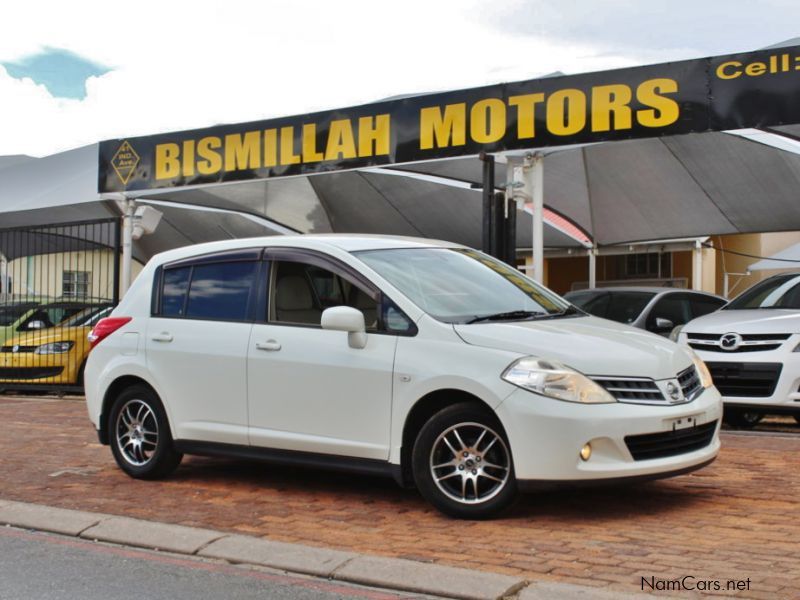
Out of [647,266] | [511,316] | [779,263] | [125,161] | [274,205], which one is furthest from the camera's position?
[647,266]

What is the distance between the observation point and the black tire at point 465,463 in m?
5.85

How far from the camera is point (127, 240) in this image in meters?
16.2

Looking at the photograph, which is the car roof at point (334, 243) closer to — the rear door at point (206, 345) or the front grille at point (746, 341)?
the rear door at point (206, 345)

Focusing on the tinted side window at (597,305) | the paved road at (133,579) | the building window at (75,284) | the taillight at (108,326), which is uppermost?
the building window at (75,284)

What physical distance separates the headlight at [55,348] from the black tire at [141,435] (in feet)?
28.5

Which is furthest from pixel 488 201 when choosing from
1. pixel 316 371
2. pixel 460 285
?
pixel 316 371

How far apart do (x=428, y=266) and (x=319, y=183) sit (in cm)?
1814

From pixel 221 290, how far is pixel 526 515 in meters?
2.83

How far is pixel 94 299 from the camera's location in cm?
1594

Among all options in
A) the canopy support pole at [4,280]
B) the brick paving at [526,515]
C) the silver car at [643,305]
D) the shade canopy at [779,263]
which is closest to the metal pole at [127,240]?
the canopy support pole at [4,280]

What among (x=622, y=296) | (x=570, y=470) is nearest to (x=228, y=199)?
(x=622, y=296)

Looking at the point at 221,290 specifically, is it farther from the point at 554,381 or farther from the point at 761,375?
the point at 761,375

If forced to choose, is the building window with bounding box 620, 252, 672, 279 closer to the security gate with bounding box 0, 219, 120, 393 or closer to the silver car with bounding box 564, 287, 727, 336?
the silver car with bounding box 564, 287, 727, 336

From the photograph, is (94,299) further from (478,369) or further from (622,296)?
(478,369)
